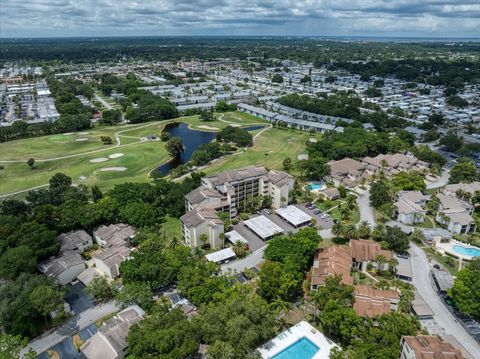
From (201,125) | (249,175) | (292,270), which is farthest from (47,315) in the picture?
(201,125)

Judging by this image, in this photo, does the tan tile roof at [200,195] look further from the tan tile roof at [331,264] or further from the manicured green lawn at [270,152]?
the manicured green lawn at [270,152]

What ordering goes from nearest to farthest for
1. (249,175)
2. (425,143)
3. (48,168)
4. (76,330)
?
(76,330), (249,175), (48,168), (425,143)

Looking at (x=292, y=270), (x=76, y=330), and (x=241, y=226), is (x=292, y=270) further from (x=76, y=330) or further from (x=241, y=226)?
(x=76, y=330)

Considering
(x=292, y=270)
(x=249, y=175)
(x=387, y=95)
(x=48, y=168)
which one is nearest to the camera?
(x=292, y=270)

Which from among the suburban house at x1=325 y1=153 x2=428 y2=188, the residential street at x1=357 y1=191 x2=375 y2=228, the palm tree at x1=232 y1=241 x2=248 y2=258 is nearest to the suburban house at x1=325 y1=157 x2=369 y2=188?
Result: the suburban house at x1=325 y1=153 x2=428 y2=188

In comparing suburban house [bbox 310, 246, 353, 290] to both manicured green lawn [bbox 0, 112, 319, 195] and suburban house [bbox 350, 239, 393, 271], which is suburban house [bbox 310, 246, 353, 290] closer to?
suburban house [bbox 350, 239, 393, 271]

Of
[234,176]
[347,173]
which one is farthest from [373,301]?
[347,173]

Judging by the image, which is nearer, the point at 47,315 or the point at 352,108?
the point at 47,315

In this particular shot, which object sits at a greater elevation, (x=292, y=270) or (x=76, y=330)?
Result: (x=292, y=270)
